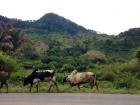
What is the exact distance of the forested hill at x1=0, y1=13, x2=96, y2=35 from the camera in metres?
108

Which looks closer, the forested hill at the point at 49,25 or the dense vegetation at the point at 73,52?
the dense vegetation at the point at 73,52

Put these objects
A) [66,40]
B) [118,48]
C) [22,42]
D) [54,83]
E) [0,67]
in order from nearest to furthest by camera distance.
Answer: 1. [54,83]
2. [0,67]
3. [22,42]
4. [118,48]
5. [66,40]

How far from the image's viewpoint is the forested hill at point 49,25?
354ft

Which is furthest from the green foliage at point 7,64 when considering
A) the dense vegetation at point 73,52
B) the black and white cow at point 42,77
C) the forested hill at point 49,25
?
the forested hill at point 49,25

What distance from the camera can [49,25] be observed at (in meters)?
112

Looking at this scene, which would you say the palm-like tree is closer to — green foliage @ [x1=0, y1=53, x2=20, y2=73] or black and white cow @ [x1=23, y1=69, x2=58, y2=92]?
green foliage @ [x1=0, y1=53, x2=20, y2=73]

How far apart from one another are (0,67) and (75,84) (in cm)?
915

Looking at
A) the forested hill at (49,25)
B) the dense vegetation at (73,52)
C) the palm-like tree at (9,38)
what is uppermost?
the forested hill at (49,25)

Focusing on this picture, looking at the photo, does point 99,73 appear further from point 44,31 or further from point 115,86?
point 44,31

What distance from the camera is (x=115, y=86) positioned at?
3088 cm

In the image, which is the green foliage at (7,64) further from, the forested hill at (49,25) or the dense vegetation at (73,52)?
the forested hill at (49,25)

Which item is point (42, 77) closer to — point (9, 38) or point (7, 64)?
point (7, 64)

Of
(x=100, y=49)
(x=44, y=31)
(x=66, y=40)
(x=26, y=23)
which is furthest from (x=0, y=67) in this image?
(x=26, y=23)

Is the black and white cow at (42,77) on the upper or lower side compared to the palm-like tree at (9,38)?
lower
